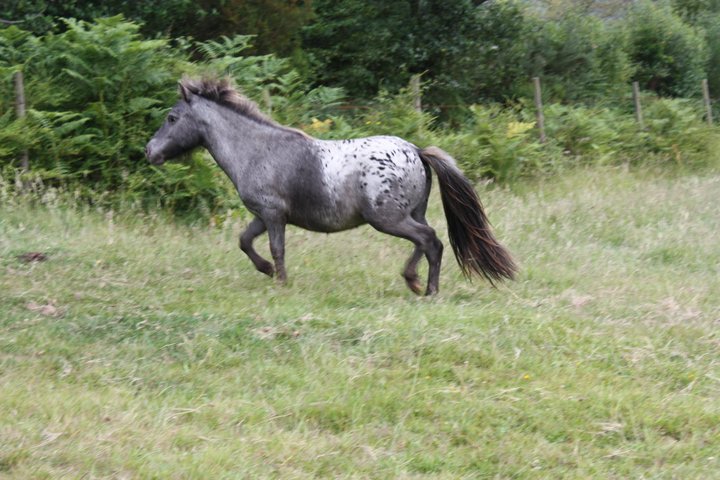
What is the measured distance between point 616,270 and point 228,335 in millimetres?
4491

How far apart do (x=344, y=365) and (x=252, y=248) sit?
274 centimetres

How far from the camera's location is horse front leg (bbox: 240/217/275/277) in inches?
338

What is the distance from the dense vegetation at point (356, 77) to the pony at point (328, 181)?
251cm

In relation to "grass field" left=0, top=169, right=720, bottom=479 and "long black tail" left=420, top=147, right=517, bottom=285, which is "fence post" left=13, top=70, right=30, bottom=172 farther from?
"long black tail" left=420, top=147, right=517, bottom=285

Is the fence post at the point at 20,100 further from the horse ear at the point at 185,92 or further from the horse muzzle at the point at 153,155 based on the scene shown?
the horse ear at the point at 185,92

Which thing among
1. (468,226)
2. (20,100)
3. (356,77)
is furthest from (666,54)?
(468,226)

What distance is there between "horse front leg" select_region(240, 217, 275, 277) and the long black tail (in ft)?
5.69

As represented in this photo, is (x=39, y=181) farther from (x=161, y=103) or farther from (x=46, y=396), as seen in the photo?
(x=46, y=396)

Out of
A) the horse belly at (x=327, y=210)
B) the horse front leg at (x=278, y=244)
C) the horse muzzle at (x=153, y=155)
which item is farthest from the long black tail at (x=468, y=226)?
the horse muzzle at (x=153, y=155)

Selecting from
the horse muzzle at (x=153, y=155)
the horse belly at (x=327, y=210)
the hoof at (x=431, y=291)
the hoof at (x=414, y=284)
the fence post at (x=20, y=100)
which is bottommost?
the hoof at (x=431, y=291)

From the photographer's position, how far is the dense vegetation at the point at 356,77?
11.6 meters

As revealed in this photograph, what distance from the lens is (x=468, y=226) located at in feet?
26.8

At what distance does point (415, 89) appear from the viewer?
1502 centimetres

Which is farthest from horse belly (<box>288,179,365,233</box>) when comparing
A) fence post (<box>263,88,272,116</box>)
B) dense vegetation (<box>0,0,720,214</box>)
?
fence post (<box>263,88,272,116</box>)
